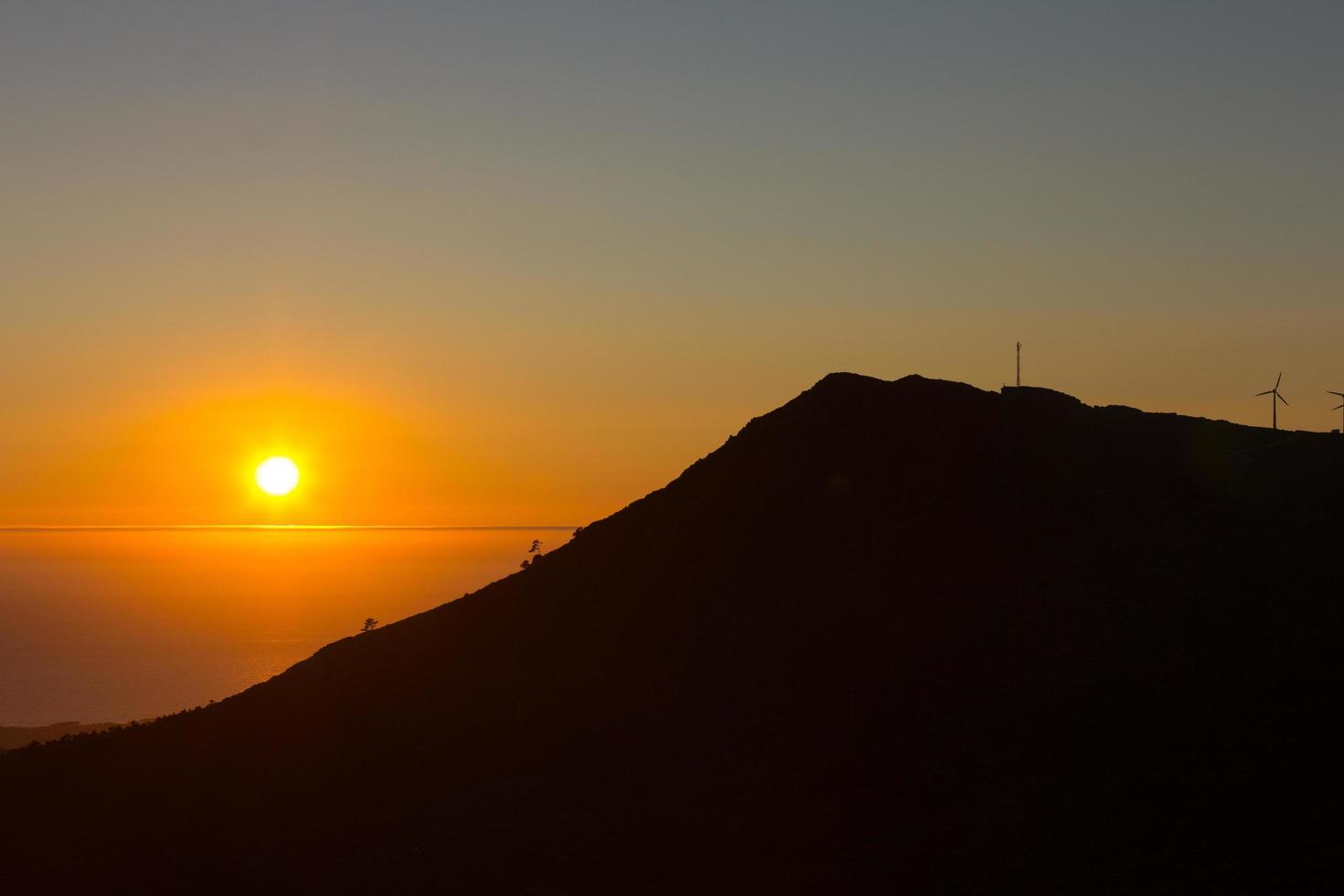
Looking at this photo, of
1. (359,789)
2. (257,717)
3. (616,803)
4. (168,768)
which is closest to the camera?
(616,803)

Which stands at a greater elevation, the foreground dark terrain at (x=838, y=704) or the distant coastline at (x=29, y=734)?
the foreground dark terrain at (x=838, y=704)

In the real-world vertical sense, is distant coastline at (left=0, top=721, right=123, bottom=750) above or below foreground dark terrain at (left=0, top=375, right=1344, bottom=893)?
below

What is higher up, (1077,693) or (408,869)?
(1077,693)

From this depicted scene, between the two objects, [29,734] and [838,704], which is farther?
[29,734]

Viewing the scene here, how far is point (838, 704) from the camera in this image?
30.8 meters

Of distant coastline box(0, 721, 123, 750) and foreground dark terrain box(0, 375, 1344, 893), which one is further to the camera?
distant coastline box(0, 721, 123, 750)

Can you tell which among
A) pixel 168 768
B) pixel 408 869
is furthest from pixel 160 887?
pixel 168 768

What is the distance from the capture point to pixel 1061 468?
3816cm

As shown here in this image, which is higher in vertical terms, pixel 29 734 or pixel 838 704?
pixel 838 704

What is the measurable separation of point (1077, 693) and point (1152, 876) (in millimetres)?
7875

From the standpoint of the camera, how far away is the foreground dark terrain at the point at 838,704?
2492 centimetres

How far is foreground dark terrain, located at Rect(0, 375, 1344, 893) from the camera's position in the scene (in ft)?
81.8

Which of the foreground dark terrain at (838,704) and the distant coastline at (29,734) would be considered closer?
the foreground dark terrain at (838,704)

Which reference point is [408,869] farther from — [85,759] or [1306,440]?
[1306,440]
